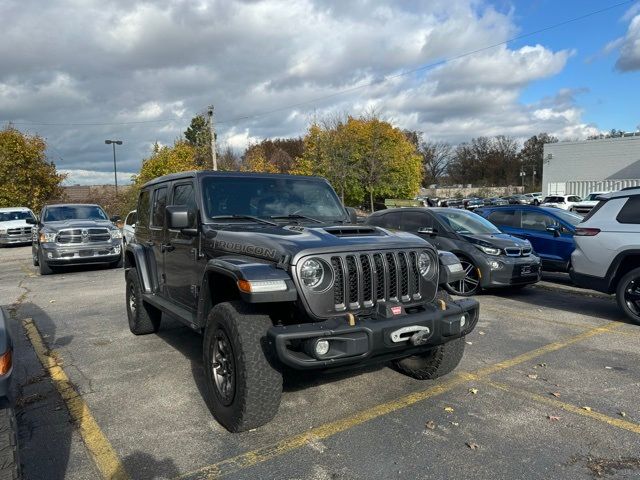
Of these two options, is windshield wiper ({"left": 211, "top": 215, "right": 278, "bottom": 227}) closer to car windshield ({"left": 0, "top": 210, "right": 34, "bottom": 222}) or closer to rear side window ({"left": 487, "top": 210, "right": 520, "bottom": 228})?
rear side window ({"left": 487, "top": 210, "right": 520, "bottom": 228})

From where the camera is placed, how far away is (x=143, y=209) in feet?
21.1

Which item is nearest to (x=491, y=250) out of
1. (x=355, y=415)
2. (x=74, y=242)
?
(x=355, y=415)

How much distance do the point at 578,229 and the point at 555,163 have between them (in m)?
49.0

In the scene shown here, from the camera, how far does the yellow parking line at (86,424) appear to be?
3.21 metres

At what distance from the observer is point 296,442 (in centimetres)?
348

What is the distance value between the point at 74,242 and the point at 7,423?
34.9 ft

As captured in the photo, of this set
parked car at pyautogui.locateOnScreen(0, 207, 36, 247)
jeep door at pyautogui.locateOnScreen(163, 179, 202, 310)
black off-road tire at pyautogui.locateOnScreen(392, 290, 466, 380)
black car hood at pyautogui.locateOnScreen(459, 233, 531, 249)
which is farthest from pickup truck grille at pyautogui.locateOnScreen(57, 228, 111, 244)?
parked car at pyautogui.locateOnScreen(0, 207, 36, 247)

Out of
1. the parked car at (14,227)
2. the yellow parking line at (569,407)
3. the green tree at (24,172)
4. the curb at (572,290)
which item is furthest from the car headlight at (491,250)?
the green tree at (24,172)

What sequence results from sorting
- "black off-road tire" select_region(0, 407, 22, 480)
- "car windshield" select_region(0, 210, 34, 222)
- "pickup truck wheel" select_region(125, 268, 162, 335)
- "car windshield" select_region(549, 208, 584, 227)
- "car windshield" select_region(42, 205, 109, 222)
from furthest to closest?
"car windshield" select_region(0, 210, 34, 222), "car windshield" select_region(42, 205, 109, 222), "car windshield" select_region(549, 208, 584, 227), "pickup truck wheel" select_region(125, 268, 162, 335), "black off-road tire" select_region(0, 407, 22, 480)

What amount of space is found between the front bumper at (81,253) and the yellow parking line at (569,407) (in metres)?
10.4

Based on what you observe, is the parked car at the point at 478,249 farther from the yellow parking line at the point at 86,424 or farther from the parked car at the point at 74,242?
the parked car at the point at 74,242

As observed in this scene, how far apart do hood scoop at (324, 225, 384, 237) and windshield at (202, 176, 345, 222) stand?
78 centimetres

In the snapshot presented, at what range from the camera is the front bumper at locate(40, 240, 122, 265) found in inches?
464

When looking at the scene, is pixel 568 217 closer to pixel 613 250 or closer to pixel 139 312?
pixel 613 250
